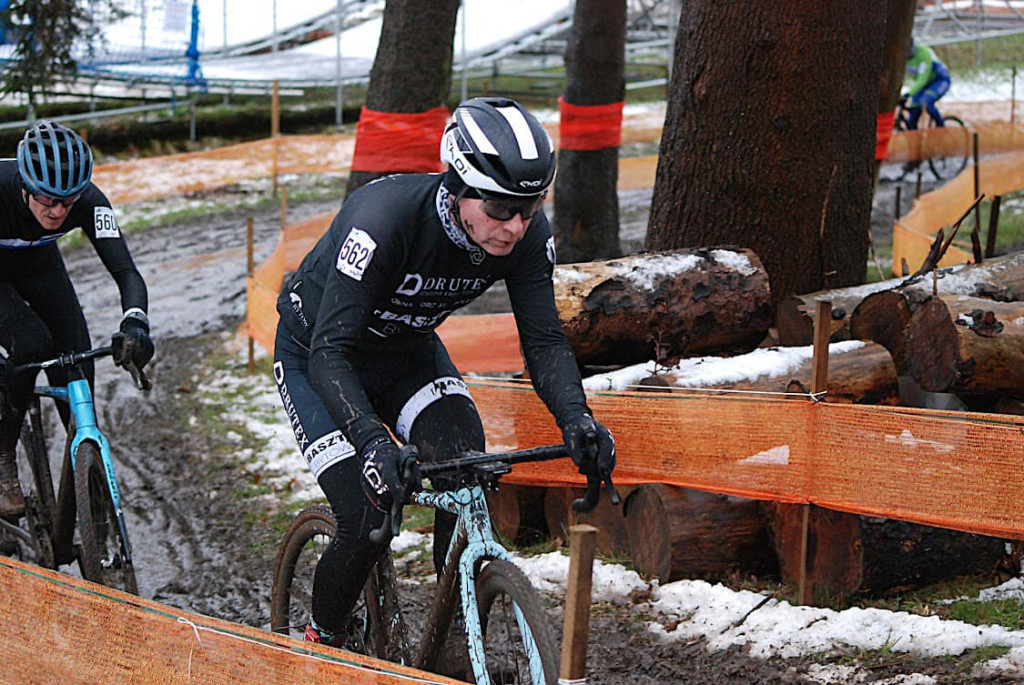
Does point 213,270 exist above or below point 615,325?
below

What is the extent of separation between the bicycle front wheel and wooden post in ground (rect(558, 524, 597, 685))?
53 centimetres

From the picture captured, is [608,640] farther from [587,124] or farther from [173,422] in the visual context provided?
[587,124]

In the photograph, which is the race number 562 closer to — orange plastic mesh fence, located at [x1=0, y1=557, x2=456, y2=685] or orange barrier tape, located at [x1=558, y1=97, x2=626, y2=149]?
orange plastic mesh fence, located at [x1=0, y1=557, x2=456, y2=685]

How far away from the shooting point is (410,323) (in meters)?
3.93

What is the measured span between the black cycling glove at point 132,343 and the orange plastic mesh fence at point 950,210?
7.11 meters

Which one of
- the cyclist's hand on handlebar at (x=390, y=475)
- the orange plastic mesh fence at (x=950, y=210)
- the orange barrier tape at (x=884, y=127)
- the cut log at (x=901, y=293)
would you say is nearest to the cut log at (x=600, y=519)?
the cut log at (x=901, y=293)

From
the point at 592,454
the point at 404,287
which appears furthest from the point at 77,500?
the point at 592,454

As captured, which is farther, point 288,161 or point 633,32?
point 633,32

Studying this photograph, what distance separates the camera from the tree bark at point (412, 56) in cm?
1033

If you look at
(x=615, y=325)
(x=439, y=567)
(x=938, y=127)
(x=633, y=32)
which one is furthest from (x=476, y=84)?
(x=439, y=567)

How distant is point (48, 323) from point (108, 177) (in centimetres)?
1139

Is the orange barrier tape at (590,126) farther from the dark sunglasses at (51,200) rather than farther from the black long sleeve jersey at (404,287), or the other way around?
the black long sleeve jersey at (404,287)

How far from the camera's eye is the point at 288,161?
18.4 m

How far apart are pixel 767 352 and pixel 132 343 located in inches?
121
